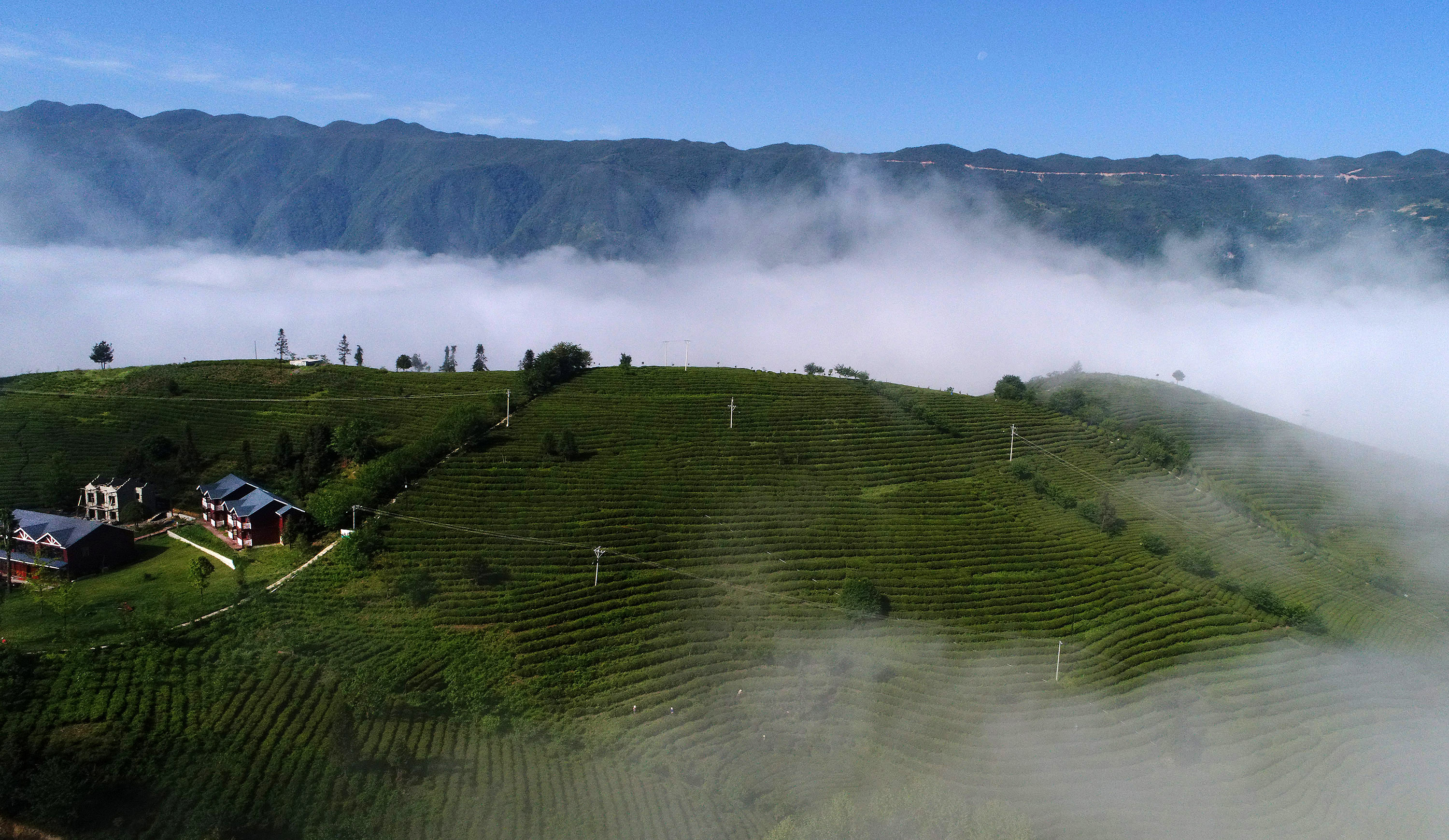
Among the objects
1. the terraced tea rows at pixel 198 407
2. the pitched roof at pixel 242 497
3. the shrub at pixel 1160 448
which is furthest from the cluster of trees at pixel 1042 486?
the pitched roof at pixel 242 497

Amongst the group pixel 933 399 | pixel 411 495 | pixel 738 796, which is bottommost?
pixel 738 796

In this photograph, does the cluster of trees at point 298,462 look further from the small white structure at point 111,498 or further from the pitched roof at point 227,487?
the small white structure at point 111,498

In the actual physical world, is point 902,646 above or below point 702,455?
below

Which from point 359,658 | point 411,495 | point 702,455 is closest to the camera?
point 359,658

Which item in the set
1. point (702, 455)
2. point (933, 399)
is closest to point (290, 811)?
point (702, 455)

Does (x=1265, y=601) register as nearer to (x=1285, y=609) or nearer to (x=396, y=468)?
(x=1285, y=609)

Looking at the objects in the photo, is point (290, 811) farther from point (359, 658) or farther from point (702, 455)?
point (702, 455)

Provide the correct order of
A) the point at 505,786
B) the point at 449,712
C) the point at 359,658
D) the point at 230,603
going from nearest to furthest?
the point at 505,786 < the point at 449,712 < the point at 359,658 < the point at 230,603
